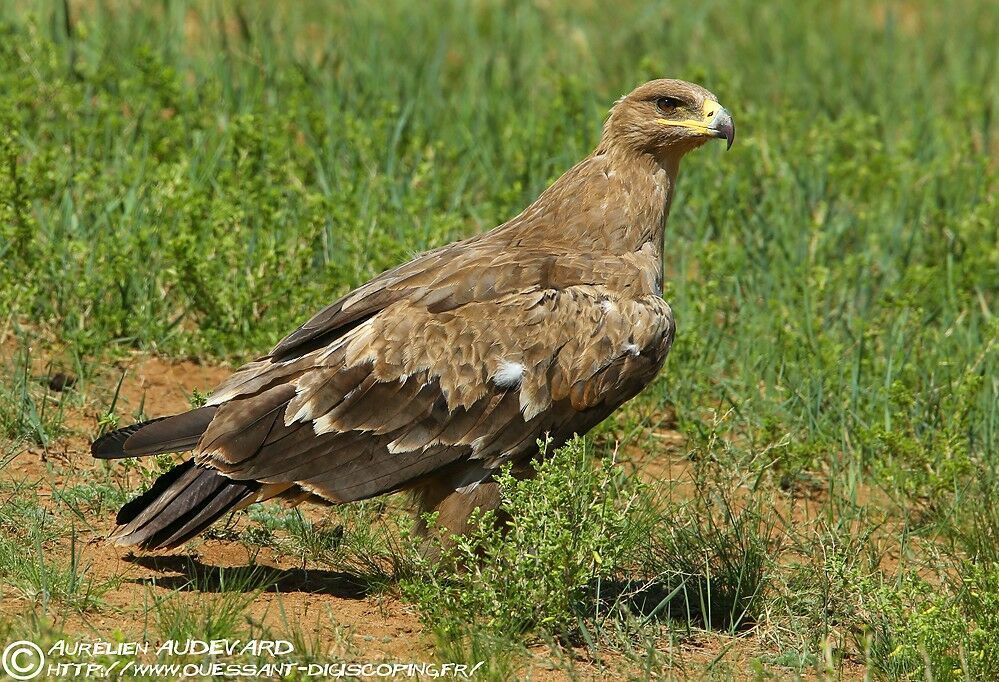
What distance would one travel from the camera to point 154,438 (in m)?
4.62

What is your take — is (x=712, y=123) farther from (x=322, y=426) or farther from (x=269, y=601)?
(x=269, y=601)

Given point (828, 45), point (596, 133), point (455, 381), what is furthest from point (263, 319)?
point (828, 45)

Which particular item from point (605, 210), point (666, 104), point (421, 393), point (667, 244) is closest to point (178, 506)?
point (421, 393)

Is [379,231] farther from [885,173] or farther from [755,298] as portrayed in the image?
[885,173]

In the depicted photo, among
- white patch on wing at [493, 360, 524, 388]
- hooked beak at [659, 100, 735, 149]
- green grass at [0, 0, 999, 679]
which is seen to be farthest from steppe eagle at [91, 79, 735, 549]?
hooked beak at [659, 100, 735, 149]

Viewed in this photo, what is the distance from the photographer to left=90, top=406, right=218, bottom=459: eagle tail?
15.1ft

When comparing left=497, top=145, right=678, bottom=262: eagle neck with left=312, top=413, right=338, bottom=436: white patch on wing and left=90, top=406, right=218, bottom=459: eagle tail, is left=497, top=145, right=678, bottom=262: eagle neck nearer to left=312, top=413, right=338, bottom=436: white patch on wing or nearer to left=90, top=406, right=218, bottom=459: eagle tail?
left=312, top=413, right=338, bottom=436: white patch on wing

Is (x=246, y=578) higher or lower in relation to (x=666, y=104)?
lower

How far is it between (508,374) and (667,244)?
307 cm

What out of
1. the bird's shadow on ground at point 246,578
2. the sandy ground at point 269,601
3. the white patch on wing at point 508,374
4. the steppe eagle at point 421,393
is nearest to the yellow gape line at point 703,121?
the steppe eagle at point 421,393

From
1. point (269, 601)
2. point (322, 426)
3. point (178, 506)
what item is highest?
point (322, 426)

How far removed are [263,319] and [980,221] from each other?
365cm

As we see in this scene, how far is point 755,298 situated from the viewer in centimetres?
709

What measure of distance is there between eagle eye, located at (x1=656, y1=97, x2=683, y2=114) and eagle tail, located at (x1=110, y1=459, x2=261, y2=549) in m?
2.07
